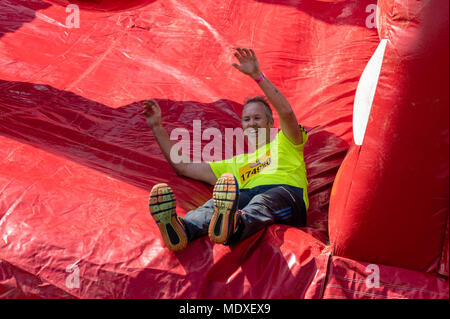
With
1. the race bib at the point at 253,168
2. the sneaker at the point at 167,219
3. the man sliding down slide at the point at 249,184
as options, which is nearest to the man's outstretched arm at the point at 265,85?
the man sliding down slide at the point at 249,184

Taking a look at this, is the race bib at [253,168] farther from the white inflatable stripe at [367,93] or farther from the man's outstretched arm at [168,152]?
the white inflatable stripe at [367,93]

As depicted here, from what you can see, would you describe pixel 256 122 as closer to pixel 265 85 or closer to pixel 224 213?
pixel 265 85

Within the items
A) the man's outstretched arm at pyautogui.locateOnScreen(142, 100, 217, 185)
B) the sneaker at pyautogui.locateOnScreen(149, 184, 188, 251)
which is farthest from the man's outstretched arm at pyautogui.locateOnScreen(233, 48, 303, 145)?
the sneaker at pyautogui.locateOnScreen(149, 184, 188, 251)

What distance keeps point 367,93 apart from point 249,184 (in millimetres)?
549

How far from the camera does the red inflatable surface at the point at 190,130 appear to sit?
116 cm

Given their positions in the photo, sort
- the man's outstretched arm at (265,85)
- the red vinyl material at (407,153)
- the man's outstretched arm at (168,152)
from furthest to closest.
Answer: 1. the man's outstretched arm at (168,152)
2. the man's outstretched arm at (265,85)
3. the red vinyl material at (407,153)

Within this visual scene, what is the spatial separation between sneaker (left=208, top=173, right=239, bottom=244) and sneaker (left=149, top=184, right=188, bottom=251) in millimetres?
97

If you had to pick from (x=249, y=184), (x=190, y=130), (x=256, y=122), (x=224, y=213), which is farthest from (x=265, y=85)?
(x=190, y=130)

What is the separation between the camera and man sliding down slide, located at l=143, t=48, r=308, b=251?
4.34 feet

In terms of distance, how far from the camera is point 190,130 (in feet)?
7.55

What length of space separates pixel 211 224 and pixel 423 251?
1.86 feet

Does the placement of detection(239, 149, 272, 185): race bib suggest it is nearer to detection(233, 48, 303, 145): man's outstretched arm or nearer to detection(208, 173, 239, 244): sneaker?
detection(233, 48, 303, 145): man's outstretched arm

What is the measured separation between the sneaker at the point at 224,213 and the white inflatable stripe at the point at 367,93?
1.29ft

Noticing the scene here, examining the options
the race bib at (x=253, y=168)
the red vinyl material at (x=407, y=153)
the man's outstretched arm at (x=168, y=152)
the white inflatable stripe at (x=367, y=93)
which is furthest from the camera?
the man's outstretched arm at (x=168, y=152)
